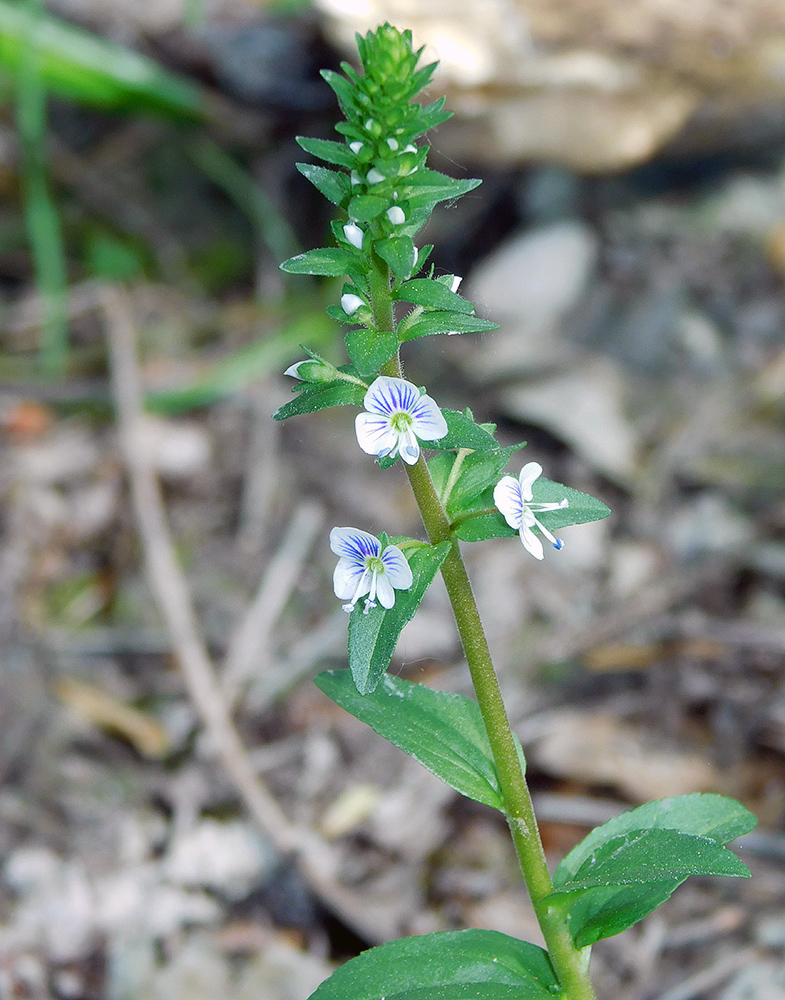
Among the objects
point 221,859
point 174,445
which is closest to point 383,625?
point 221,859

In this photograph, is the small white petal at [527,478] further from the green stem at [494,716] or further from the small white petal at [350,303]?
the small white petal at [350,303]

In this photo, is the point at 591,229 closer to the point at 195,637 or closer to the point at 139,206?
the point at 139,206

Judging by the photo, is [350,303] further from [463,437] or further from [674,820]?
[674,820]

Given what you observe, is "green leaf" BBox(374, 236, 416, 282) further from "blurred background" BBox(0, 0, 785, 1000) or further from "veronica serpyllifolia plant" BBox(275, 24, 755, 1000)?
"blurred background" BBox(0, 0, 785, 1000)

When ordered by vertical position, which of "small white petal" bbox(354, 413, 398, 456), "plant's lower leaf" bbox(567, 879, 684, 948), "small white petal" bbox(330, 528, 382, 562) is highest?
"small white petal" bbox(354, 413, 398, 456)

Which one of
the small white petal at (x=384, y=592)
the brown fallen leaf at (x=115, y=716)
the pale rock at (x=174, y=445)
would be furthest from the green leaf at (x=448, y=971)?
the pale rock at (x=174, y=445)

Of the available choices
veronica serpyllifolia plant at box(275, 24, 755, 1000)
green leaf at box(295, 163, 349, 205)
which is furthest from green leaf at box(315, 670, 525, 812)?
green leaf at box(295, 163, 349, 205)
